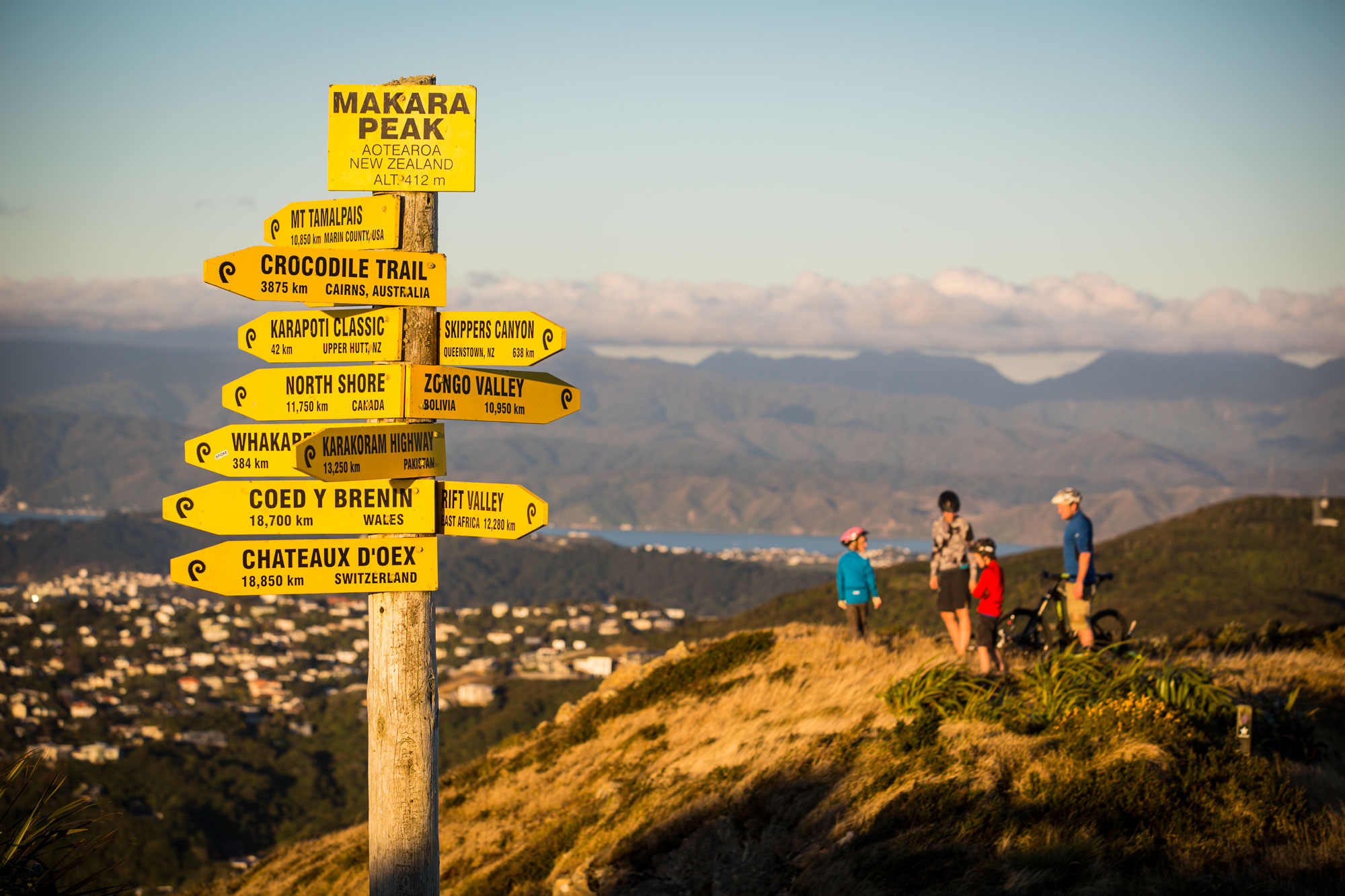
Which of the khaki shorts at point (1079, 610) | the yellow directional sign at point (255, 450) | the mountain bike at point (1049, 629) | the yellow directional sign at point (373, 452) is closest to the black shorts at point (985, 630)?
the mountain bike at point (1049, 629)

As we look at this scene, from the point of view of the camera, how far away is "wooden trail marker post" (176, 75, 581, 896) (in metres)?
5.86

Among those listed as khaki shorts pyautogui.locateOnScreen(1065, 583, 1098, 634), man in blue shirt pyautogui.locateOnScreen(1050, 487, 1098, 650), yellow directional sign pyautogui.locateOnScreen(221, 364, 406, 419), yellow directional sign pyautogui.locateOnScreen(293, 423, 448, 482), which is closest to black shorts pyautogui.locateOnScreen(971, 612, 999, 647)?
man in blue shirt pyautogui.locateOnScreen(1050, 487, 1098, 650)

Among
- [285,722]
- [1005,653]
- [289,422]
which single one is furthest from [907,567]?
[289,422]

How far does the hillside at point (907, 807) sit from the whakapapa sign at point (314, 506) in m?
4.02

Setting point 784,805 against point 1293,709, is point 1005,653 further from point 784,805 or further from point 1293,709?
point 784,805

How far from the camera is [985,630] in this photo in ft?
38.6

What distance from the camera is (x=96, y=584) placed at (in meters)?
182

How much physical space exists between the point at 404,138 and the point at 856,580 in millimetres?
9973

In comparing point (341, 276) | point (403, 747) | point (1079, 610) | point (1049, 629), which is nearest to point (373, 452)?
point (341, 276)

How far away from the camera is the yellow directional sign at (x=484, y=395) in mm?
6035

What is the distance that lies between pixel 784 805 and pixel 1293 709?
6015 millimetres

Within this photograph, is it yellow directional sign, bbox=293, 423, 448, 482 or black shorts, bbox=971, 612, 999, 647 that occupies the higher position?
yellow directional sign, bbox=293, 423, 448, 482

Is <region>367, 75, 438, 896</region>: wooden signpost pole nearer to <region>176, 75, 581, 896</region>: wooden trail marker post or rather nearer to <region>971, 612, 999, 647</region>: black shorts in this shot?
<region>176, 75, 581, 896</region>: wooden trail marker post

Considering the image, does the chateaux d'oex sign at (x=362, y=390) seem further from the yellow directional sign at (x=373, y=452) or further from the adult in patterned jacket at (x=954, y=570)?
the adult in patterned jacket at (x=954, y=570)
